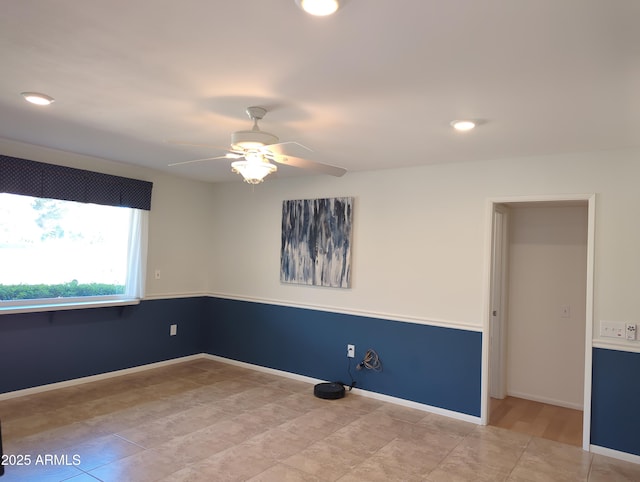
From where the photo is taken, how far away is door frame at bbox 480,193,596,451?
3.48m

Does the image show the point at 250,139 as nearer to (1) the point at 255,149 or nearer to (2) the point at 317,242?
(1) the point at 255,149

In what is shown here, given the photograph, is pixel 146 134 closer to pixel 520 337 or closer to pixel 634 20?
pixel 634 20

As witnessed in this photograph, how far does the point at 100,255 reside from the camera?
15.8 ft

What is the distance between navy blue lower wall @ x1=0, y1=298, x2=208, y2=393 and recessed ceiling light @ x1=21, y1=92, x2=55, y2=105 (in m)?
2.25

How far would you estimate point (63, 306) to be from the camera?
14.2 ft

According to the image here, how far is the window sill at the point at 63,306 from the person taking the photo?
400cm

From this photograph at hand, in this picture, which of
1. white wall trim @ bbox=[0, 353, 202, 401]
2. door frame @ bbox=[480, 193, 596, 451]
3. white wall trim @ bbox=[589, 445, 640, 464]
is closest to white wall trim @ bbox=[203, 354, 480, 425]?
door frame @ bbox=[480, 193, 596, 451]

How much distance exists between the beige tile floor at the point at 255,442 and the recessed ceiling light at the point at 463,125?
2.35 meters

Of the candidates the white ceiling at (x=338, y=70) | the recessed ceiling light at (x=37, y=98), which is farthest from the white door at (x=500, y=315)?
the recessed ceiling light at (x=37, y=98)

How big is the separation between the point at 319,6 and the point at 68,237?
3.98 m

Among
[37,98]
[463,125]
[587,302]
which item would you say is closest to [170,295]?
[37,98]

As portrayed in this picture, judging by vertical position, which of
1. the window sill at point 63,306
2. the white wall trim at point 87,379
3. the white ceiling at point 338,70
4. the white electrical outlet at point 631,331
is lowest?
the white wall trim at point 87,379

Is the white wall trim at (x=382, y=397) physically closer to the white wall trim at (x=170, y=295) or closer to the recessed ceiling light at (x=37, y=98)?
the white wall trim at (x=170, y=295)

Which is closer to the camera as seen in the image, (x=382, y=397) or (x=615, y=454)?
(x=615, y=454)
